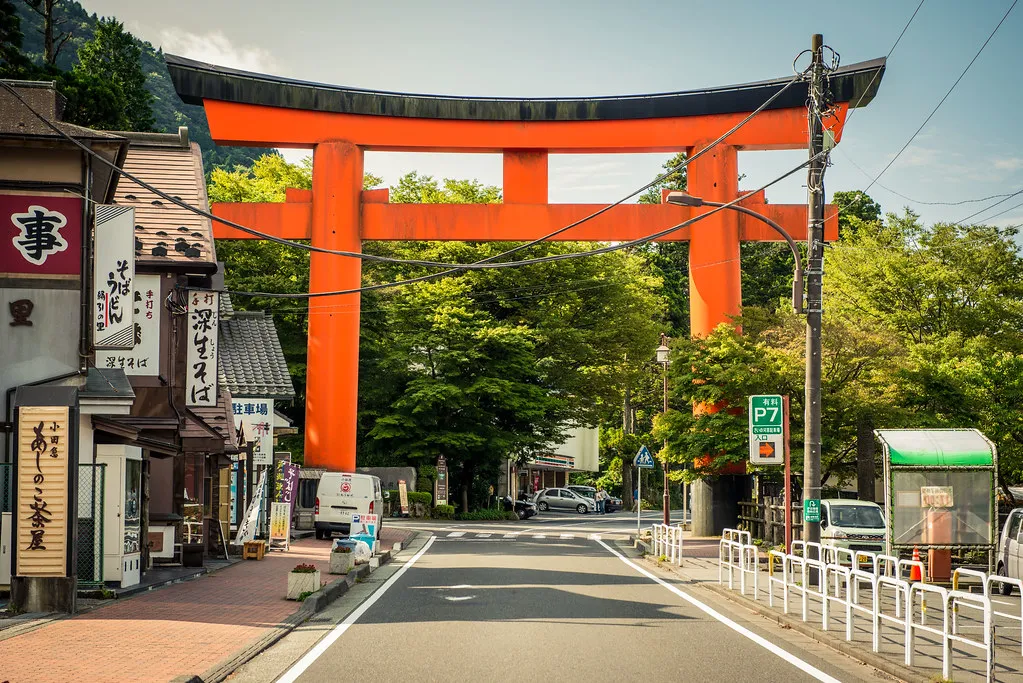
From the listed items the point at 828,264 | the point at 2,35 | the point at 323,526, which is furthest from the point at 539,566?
the point at 828,264

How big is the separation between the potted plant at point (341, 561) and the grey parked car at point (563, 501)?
4477cm

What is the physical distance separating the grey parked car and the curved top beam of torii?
3429 centimetres

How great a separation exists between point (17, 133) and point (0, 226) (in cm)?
135

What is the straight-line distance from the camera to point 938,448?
21703mm

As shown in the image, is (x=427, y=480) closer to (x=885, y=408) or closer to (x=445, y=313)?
(x=445, y=313)

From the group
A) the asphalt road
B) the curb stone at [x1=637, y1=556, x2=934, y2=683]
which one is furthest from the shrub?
the curb stone at [x1=637, y1=556, x2=934, y2=683]

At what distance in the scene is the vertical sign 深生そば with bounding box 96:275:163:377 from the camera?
19781 mm

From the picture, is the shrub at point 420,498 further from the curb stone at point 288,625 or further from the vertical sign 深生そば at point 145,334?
the vertical sign 深生そば at point 145,334

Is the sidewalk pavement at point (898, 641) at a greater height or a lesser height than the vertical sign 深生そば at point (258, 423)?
lesser

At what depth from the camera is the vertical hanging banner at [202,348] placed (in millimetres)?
21516

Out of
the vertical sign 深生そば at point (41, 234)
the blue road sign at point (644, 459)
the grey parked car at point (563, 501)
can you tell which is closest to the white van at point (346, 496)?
the blue road sign at point (644, 459)

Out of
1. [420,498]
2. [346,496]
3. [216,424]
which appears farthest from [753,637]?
[420,498]

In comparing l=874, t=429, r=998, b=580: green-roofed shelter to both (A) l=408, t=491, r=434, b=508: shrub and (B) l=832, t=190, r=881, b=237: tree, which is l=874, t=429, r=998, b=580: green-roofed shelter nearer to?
(A) l=408, t=491, r=434, b=508: shrub

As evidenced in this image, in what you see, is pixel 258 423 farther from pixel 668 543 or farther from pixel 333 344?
pixel 668 543
